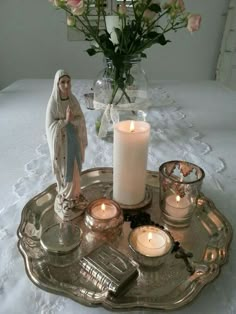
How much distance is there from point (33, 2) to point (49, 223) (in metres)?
2.16

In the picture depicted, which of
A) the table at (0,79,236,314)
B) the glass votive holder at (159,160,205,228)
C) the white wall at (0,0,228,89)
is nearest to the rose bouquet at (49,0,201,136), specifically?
the table at (0,79,236,314)

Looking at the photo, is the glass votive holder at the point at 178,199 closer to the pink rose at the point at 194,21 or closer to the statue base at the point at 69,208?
the statue base at the point at 69,208

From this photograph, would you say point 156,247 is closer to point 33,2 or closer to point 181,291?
point 181,291

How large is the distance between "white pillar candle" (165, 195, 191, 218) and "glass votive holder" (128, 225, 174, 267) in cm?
7

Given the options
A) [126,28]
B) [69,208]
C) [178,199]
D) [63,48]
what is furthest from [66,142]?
[63,48]

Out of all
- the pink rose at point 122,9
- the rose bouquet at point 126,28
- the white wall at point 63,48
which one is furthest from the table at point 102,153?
the white wall at point 63,48

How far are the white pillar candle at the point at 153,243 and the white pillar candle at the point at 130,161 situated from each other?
12cm

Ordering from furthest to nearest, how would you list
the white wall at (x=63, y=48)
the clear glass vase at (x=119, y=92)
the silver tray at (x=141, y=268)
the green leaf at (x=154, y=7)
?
the white wall at (x=63, y=48) < the clear glass vase at (x=119, y=92) < the green leaf at (x=154, y=7) < the silver tray at (x=141, y=268)

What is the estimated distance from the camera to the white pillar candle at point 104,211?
53 centimetres

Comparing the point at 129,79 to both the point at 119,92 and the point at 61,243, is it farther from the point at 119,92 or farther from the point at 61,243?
the point at 61,243

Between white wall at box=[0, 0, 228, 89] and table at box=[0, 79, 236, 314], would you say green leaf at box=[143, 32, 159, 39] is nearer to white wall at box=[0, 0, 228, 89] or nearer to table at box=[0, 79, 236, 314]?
table at box=[0, 79, 236, 314]

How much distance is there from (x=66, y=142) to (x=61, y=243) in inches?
6.5

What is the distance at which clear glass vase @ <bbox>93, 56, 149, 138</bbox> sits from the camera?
0.84m

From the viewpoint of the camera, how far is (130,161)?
1.91 feet
